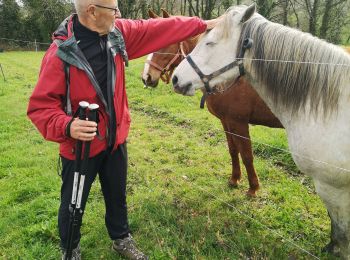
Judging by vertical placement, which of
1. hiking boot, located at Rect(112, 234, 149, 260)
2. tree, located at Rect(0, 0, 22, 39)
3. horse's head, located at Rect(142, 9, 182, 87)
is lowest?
hiking boot, located at Rect(112, 234, 149, 260)

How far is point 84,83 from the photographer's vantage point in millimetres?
2291

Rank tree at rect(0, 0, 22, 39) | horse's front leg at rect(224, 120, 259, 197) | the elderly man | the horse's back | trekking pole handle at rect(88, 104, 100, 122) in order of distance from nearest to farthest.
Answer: trekking pole handle at rect(88, 104, 100, 122), the elderly man, the horse's back, horse's front leg at rect(224, 120, 259, 197), tree at rect(0, 0, 22, 39)

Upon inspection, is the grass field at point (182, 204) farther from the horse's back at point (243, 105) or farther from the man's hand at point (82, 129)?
the man's hand at point (82, 129)

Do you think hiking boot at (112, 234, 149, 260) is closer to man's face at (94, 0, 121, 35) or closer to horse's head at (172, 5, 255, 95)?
horse's head at (172, 5, 255, 95)

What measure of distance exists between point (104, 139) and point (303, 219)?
99.0 inches

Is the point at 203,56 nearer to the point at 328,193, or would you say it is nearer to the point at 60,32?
the point at 60,32

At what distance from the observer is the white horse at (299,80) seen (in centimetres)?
223

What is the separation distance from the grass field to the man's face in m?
2.16

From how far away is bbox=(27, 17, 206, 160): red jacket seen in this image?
85.8 inches

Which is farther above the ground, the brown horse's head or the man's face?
the man's face

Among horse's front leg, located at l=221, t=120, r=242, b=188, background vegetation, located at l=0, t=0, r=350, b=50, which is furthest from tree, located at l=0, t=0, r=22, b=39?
horse's front leg, located at l=221, t=120, r=242, b=188

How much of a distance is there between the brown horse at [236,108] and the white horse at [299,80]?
120 cm

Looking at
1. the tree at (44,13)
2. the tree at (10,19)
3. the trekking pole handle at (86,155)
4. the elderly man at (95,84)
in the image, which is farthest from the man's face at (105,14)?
the tree at (10,19)

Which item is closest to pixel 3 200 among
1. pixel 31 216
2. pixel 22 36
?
pixel 31 216
